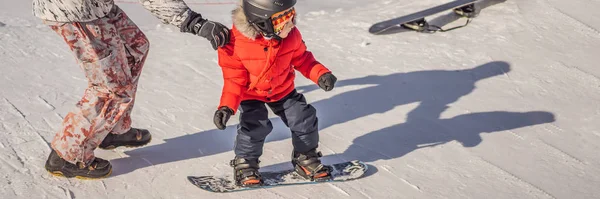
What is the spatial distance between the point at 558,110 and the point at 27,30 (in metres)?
4.32

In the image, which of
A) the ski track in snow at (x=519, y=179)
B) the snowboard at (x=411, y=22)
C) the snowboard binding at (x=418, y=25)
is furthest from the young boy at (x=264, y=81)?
the snowboard binding at (x=418, y=25)

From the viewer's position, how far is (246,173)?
4.57 metres

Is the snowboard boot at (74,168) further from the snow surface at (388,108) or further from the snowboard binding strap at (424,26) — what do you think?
the snowboard binding strap at (424,26)

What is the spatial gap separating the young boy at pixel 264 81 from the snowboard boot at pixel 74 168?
2.45 feet

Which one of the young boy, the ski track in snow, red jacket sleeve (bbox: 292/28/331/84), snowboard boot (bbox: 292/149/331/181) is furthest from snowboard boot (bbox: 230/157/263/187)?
the ski track in snow

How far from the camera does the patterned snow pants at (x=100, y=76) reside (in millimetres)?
4277

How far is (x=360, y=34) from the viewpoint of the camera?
7.27 m

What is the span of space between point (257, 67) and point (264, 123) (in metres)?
0.35

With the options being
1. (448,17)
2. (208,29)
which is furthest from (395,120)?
(448,17)

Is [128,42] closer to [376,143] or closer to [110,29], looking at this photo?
[110,29]

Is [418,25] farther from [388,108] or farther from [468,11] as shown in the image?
[388,108]

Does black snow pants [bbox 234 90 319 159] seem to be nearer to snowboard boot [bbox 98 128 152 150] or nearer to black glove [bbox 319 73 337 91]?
black glove [bbox 319 73 337 91]

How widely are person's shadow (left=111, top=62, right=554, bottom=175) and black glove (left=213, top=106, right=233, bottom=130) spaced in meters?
0.76

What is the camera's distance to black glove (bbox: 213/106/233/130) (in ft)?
13.7
